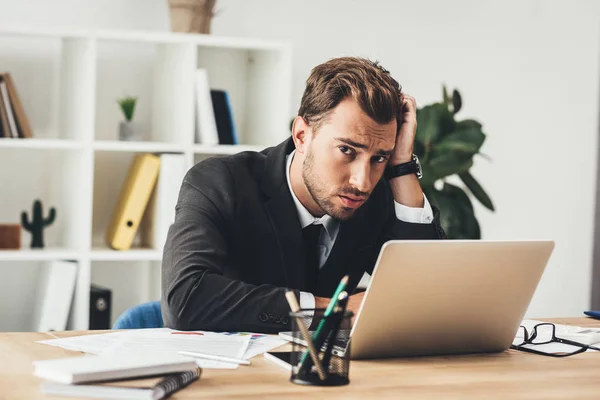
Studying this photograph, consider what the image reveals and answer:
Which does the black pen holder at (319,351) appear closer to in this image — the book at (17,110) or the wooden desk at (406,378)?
the wooden desk at (406,378)

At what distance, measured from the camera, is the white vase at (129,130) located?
3.30 m

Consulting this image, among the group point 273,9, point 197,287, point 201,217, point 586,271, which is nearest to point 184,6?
point 273,9

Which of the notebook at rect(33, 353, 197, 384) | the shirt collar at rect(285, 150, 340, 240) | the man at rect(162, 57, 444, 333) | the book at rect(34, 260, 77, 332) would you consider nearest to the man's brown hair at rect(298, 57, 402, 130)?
the man at rect(162, 57, 444, 333)

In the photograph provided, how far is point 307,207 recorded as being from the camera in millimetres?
2227

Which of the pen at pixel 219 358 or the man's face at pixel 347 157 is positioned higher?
the man's face at pixel 347 157

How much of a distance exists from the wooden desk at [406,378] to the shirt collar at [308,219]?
733 millimetres

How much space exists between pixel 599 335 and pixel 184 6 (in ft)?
6.85

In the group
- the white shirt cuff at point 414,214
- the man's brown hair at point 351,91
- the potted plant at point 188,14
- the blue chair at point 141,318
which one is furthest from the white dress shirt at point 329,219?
the potted plant at point 188,14

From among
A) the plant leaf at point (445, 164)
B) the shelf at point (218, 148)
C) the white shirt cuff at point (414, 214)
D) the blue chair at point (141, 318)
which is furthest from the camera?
the plant leaf at point (445, 164)

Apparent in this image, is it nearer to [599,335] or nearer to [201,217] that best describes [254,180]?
[201,217]

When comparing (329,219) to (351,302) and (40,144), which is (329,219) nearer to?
(351,302)

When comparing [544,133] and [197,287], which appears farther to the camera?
[544,133]

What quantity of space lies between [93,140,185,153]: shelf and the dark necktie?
1143mm

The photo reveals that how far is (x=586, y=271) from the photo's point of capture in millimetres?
4254
